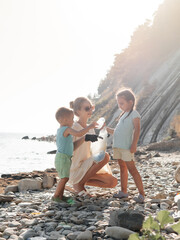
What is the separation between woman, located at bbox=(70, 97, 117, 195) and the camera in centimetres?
Answer: 552

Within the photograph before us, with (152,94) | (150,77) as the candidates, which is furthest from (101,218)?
(150,77)

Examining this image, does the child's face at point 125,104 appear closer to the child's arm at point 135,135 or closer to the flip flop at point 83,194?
the child's arm at point 135,135

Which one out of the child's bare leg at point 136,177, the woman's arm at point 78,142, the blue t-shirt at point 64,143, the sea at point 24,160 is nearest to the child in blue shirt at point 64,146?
the blue t-shirt at point 64,143

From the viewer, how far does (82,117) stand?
19.0 ft

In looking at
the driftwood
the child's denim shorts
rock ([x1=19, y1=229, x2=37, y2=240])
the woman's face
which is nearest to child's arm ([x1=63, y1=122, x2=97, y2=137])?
the child's denim shorts

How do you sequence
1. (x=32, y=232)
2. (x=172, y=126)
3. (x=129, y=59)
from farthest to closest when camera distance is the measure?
(x=129, y=59)
(x=172, y=126)
(x=32, y=232)

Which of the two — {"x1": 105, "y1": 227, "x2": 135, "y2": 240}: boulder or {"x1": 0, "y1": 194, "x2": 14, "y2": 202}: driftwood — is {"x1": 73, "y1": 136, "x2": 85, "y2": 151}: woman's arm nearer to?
{"x1": 0, "y1": 194, "x2": 14, "y2": 202}: driftwood

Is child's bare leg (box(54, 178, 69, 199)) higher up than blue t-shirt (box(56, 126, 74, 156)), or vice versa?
blue t-shirt (box(56, 126, 74, 156))

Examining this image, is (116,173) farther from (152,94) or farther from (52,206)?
(152,94)

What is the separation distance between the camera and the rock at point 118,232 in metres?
3.20

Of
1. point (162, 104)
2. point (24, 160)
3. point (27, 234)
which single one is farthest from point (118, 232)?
point (162, 104)

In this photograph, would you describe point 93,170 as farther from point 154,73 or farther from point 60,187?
point 154,73

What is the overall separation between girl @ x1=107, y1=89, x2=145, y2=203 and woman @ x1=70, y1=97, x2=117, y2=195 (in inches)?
13.2

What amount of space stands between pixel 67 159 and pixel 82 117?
0.99 m
